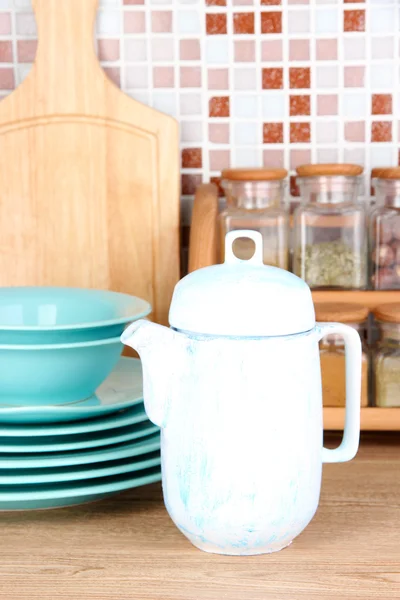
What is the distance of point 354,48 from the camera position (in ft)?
3.65

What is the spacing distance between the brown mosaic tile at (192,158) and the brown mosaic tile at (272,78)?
130 millimetres

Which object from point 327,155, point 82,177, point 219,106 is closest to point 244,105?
point 219,106

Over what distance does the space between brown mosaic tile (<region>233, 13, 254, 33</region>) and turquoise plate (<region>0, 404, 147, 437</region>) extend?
1.88ft

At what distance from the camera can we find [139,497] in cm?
82

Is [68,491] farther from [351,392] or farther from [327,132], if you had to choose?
[327,132]

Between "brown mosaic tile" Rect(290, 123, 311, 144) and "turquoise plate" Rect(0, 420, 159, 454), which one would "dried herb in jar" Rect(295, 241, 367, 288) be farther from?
"turquoise plate" Rect(0, 420, 159, 454)

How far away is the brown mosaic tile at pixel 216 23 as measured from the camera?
43.6 inches

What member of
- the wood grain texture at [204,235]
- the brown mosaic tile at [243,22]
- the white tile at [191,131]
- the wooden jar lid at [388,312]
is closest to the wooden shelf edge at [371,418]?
the wooden jar lid at [388,312]

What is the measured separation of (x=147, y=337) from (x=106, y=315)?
18 cm

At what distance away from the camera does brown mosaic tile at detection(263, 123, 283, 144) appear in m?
1.13

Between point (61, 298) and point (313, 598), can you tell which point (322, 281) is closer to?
point (61, 298)

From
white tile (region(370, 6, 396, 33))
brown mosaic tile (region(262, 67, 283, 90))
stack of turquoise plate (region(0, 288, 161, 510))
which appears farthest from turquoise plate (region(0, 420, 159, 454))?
white tile (region(370, 6, 396, 33))

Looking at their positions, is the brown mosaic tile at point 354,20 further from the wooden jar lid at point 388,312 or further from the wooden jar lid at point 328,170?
the wooden jar lid at point 388,312

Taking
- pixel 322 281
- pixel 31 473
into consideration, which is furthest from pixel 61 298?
pixel 322 281
